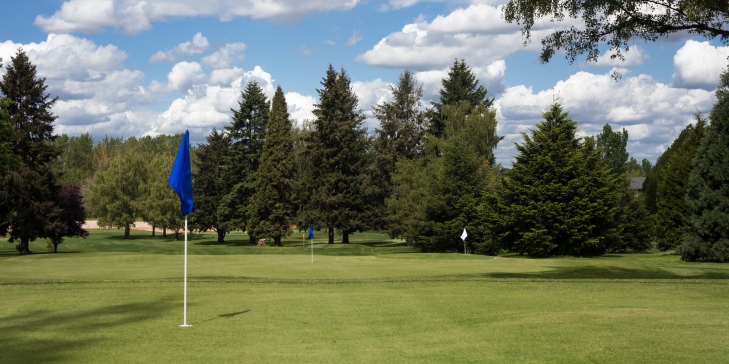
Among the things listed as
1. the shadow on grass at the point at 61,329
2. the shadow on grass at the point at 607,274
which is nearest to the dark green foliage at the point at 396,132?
the shadow on grass at the point at 607,274

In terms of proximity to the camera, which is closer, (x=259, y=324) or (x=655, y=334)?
(x=655, y=334)

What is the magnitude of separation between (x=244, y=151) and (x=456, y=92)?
23815mm

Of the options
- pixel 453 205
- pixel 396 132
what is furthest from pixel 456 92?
pixel 453 205

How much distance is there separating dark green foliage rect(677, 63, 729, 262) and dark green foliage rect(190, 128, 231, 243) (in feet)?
149

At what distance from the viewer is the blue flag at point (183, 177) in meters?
11.6

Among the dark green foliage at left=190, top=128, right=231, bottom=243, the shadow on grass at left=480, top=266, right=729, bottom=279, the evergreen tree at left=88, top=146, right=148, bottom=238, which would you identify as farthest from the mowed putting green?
the evergreen tree at left=88, top=146, right=148, bottom=238

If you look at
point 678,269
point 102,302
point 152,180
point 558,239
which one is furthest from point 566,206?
point 152,180

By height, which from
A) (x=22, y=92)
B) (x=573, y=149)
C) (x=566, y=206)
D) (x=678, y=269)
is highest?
(x=22, y=92)

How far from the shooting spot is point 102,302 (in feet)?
48.8

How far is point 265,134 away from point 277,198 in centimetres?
706

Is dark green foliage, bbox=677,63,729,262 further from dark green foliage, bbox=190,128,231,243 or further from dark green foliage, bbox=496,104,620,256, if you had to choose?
dark green foliage, bbox=190,128,231,243

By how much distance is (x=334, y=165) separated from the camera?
64.3 m

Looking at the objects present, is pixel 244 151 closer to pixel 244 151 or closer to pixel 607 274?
pixel 244 151

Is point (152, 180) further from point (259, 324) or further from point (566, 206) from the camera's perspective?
point (259, 324)
